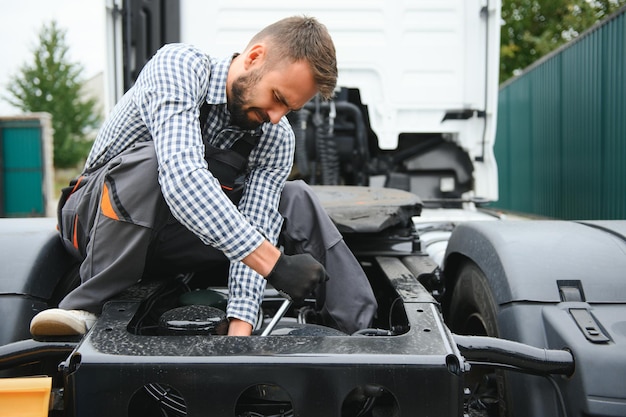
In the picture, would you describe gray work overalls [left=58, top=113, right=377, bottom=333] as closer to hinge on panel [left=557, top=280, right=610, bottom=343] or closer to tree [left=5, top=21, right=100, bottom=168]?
hinge on panel [left=557, top=280, right=610, bottom=343]

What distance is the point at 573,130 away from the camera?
31.6ft

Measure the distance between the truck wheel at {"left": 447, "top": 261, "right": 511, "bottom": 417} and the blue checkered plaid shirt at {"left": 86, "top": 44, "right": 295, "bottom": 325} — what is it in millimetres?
688

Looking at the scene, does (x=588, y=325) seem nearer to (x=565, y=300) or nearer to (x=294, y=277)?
(x=565, y=300)

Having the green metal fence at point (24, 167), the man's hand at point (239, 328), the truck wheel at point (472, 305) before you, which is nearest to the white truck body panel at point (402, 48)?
the truck wheel at point (472, 305)

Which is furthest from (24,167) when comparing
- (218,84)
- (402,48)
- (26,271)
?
(218,84)

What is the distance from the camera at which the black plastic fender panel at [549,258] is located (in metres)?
1.68

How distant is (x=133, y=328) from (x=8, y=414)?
42 centimetres

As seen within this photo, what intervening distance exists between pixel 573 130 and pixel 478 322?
334 inches

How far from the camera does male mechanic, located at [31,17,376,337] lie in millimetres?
1623

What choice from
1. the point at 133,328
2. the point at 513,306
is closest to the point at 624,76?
the point at 513,306

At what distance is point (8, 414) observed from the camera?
1.31 metres

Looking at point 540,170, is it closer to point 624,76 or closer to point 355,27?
point 624,76

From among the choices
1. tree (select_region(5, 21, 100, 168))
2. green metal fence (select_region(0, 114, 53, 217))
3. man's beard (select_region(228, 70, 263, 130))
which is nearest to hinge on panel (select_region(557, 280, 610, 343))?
man's beard (select_region(228, 70, 263, 130))

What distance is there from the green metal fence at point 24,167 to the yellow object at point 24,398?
45.4 ft
